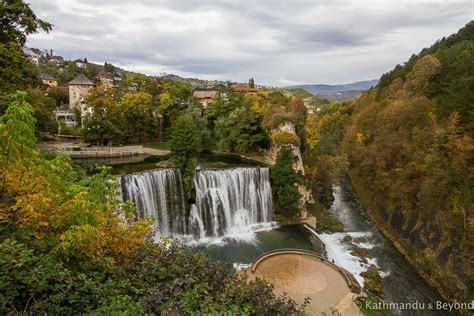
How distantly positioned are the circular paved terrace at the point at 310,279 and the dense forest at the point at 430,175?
22.0ft

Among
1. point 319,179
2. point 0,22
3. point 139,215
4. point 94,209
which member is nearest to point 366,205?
point 319,179

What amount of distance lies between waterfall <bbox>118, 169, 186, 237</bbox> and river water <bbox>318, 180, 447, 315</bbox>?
9.93 meters

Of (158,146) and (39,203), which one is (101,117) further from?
(39,203)

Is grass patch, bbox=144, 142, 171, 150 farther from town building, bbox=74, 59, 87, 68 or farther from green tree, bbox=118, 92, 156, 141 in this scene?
town building, bbox=74, 59, 87, 68

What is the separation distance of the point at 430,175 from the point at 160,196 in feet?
56.0

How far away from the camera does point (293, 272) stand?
1227cm

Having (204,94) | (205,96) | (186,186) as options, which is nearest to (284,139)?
(186,186)

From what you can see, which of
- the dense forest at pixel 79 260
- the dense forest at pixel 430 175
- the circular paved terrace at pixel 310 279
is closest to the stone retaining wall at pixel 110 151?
the dense forest at pixel 430 175

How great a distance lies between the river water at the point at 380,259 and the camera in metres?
14.0

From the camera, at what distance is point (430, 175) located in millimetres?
17797

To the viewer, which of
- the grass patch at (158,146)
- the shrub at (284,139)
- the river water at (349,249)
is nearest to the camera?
the river water at (349,249)

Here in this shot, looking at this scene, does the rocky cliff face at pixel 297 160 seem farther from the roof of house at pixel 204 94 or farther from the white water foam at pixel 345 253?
the roof of house at pixel 204 94

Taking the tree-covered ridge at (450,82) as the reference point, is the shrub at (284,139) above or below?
below

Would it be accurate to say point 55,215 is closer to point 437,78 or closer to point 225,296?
point 225,296
